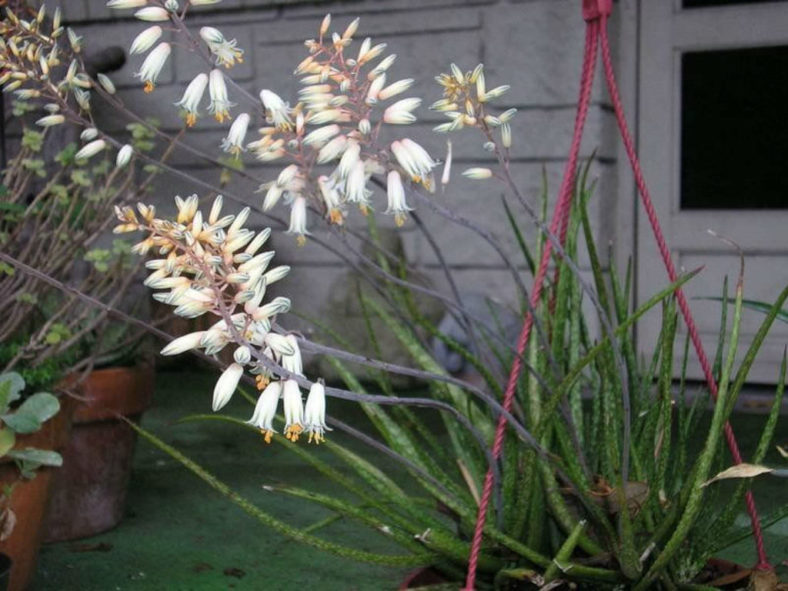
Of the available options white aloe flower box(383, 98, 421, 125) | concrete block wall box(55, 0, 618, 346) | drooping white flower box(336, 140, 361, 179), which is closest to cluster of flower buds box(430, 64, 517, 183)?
white aloe flower box(383, 98, 421, 125)

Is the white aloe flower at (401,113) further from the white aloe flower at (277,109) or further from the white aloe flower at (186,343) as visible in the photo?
the white aloe flower at (186,343)

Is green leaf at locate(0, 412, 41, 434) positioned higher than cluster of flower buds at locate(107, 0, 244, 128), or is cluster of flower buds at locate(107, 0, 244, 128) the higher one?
cluster of flower buds at locate(107, 0, 244, 128)

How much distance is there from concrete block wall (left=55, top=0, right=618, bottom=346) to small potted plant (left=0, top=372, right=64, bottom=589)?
86.6 inches

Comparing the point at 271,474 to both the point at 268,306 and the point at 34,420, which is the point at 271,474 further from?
the point at 268,306

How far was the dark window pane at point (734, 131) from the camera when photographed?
4.58 metres

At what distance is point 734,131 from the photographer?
15.3ft

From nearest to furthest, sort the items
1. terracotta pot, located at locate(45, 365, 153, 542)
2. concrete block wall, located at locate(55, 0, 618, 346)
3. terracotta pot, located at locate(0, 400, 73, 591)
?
terracotta pot, located at locate(0, 400, 73, 591) < terracotta pot, located at locate(45, 365, 153, 542) < concrete block wall, located at locate(55, 0, 618, 346)

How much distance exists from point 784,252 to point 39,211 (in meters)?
3.05

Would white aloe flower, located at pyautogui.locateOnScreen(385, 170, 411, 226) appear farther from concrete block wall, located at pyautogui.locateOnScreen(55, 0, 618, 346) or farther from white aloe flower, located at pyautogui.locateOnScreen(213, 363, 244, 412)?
concrete block wall, located at pyautogui.locateOnScreen(55, 0, 618, 346)

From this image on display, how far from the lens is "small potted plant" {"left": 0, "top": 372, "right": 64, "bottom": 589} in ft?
7.08

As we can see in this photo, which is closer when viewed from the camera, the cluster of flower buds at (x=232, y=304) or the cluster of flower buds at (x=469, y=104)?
the cluster of flower buds at (x=232, y=304)

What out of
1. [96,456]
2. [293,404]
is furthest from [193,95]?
[96,456]

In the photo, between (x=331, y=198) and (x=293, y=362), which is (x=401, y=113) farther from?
(x=293, y=362)

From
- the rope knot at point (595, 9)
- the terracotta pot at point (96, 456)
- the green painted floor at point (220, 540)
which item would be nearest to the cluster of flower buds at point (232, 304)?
the rope knot at point (595, 9)
